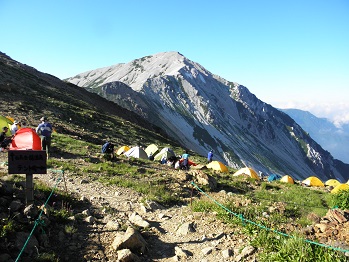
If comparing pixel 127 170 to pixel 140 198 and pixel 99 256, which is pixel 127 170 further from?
pixel 99 256

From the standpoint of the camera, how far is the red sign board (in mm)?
8656

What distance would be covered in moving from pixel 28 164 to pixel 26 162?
9 centimetres

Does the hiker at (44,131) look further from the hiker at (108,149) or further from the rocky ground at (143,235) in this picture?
the rocky ground at (143,235)

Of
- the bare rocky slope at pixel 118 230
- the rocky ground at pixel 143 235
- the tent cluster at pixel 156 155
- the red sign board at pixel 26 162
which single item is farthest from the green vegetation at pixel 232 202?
the tent cluster at pixel 156 155

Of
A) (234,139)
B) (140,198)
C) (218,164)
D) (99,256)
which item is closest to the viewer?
(99,256)

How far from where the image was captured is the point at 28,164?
8859 mm

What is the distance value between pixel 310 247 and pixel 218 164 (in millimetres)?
25953

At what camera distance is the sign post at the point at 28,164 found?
28.4 ft

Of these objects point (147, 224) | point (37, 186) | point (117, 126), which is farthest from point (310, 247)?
point (117, 126)

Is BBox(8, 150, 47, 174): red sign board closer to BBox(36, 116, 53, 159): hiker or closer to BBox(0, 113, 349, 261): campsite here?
BBox(0, 113, 349, 261): campsite

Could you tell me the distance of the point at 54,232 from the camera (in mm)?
8695

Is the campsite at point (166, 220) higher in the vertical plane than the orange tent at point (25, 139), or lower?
lower

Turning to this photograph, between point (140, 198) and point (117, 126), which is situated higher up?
point (117, 126)

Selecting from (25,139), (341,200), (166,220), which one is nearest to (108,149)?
(25,139)
